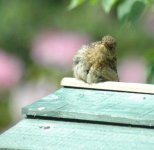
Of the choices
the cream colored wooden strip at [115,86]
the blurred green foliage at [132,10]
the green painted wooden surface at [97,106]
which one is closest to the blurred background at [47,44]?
the blurred green foliage at [132,10]

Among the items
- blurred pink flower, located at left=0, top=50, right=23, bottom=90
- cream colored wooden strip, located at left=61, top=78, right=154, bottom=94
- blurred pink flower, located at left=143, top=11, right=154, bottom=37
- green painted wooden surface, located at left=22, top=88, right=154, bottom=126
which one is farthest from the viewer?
blurred pink flower, located at left=0, top=50, right=23, bottom=90

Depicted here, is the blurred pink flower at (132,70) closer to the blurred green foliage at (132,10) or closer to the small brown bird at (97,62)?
the blurred green foliage at (132,10)

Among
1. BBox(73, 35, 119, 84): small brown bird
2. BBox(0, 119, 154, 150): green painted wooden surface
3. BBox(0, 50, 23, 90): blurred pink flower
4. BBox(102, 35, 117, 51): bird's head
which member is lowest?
BBox(0, 50, 23, 90): blurred pink flower

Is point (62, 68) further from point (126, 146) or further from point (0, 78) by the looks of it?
point (126, 146)

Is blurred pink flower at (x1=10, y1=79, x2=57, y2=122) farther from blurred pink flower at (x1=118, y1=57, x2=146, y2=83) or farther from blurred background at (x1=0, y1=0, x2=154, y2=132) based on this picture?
blurred pink flower at (x1=118, y1=57, x2=146, y2=83)

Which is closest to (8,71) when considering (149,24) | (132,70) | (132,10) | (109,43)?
(132,70)

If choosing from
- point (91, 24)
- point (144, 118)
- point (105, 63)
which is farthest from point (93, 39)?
point (144, 118)

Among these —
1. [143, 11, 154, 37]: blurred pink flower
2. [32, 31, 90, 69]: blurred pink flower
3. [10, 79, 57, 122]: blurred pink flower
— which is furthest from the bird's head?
[10, 79, 57, 122]: blurred pink flower

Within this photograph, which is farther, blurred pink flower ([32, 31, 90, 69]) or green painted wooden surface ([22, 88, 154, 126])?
blurred pink flower ([32, 31, 90, 69])
